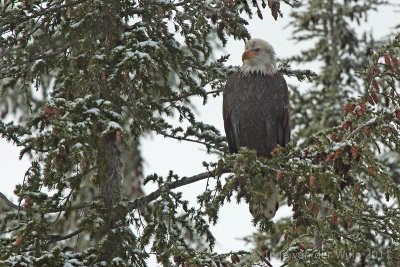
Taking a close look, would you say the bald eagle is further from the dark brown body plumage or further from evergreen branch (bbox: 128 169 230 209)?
evergreen branch (bbox: 128 169 230 209)

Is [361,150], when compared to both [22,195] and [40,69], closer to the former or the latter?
[22,195]

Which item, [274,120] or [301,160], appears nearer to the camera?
[301,160]

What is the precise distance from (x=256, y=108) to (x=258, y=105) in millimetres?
46

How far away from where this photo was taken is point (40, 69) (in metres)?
9.61

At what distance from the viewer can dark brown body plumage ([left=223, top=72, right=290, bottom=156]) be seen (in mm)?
10398

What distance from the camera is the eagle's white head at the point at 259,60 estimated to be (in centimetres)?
1056

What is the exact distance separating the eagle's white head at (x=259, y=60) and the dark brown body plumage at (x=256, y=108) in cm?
8

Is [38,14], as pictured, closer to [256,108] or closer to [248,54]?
[248,54]

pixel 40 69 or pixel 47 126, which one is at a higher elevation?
pixel 40 69

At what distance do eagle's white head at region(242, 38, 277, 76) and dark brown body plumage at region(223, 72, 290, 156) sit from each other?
3.1 inches

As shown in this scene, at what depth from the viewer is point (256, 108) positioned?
1044 centimetres

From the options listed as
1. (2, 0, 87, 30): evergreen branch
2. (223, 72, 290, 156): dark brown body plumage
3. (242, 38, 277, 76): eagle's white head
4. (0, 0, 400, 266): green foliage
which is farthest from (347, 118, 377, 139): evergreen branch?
(2, 0, 87, 30): evergreen branch

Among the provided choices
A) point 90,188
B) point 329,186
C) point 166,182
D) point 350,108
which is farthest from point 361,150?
point 90,188

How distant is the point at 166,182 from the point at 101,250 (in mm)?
A: 907
